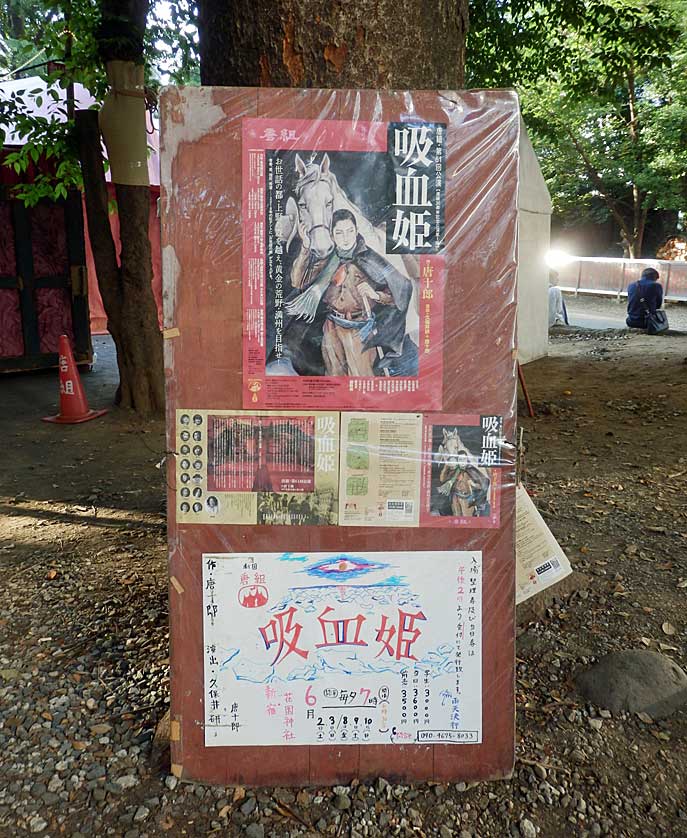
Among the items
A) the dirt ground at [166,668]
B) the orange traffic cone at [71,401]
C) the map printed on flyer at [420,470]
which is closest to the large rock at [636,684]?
the dirt ground at [166,668]

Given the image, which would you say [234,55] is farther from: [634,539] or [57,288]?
[57,288]

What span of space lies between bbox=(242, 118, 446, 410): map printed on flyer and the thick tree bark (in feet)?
18.1

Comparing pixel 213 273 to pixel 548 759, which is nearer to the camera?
pixel 213 273

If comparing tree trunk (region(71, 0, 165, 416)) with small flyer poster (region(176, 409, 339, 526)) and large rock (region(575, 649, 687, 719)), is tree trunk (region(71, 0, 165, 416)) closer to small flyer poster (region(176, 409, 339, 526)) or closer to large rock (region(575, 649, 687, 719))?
small flyer poster (region(176, 409, 339, 526))

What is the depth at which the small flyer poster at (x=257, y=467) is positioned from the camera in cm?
222

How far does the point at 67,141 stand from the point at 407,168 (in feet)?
21.7

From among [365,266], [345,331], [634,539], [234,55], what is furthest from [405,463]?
[634,539]

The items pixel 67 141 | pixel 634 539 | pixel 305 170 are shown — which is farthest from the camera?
pixel 67 141

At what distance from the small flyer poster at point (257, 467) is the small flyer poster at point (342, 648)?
0.14m

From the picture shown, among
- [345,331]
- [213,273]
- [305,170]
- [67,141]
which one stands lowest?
[345,331]

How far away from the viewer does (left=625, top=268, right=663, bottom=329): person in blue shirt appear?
15.7 m

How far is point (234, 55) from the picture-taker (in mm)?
2650

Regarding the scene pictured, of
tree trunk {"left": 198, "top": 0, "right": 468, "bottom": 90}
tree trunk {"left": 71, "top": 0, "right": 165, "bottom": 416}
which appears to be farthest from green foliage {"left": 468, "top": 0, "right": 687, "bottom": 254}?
tree trunk {"left": 198, "top": 0, "right": 468, "bottom": 90}

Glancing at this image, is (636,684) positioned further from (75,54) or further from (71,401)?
(75,54)
